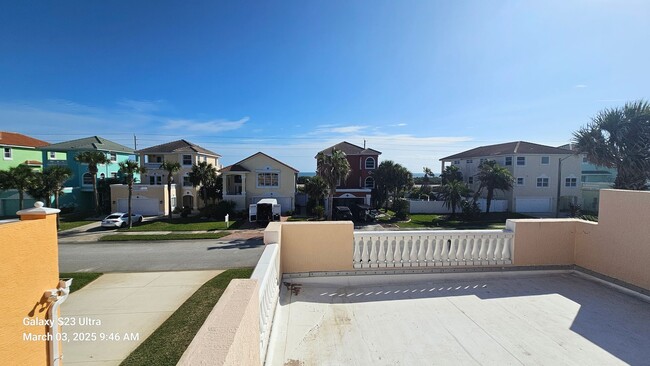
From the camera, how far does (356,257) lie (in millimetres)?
6074

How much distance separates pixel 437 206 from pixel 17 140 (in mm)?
53062

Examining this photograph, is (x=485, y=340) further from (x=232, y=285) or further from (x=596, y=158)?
(x=596, y=158)

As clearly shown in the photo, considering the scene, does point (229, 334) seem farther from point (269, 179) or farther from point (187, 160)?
point (187, 160)

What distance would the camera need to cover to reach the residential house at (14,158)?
31969 mm

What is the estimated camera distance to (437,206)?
36.1m

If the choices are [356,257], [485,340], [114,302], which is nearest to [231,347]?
[485,340]

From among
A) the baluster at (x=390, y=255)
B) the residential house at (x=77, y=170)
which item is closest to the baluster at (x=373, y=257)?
the baluster at (x=390, y=255)

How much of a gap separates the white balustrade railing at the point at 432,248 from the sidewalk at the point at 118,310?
6.19m

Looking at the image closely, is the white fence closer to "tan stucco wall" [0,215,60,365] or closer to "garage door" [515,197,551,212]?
"garage door" [515,197,551,212]

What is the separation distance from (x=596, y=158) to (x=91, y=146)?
54.6 m

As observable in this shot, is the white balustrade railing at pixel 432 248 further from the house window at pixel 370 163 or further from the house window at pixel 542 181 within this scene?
the house window at pixel 542 181

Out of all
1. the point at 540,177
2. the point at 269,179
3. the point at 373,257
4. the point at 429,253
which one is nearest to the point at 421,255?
the point at 429,253

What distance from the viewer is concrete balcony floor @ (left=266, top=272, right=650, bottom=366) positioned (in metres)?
3.60

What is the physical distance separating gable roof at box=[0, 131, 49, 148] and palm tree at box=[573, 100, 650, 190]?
2388 inches
